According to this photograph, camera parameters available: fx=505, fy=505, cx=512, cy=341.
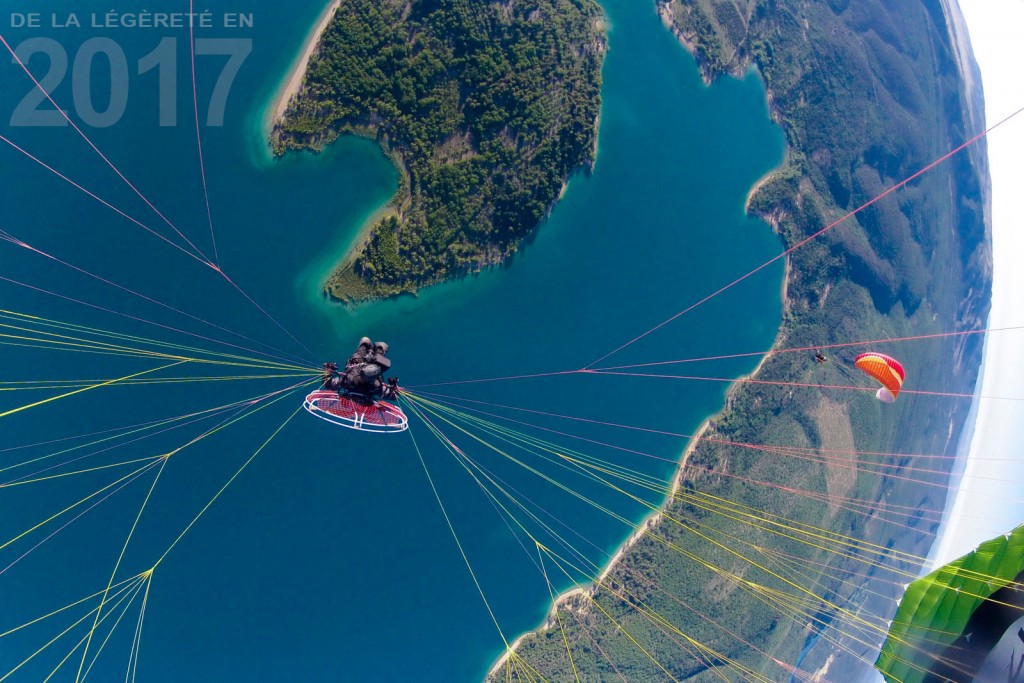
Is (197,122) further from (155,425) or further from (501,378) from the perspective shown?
(501,378)

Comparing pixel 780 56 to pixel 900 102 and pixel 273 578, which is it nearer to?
pixel 900 102

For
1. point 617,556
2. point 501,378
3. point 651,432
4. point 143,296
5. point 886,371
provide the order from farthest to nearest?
point 617,556, point 651,432, point 501,378, point 143,296, point 886,371

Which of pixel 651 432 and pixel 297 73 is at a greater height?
pixel 297 73

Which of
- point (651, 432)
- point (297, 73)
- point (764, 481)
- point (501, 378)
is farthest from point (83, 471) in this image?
point (764, 481)

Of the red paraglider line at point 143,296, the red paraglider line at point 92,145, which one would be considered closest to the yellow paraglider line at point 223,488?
the red paraglider line at point 143,296

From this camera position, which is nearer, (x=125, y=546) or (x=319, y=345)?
(x=125, y=546)

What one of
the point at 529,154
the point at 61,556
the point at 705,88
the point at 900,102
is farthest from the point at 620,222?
the point at 61,556
